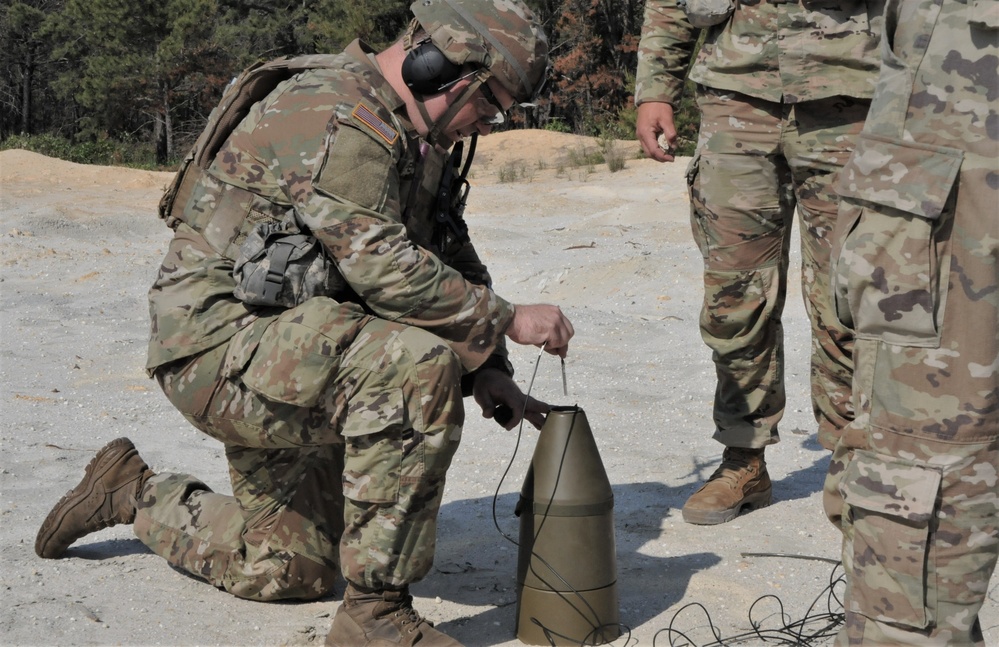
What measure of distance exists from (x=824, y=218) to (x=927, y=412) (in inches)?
60.5

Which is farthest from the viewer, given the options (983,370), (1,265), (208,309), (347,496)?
(1,265)

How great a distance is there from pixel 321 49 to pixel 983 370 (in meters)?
27.5

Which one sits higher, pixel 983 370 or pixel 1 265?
pixel 983 370

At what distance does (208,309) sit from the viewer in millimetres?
3189

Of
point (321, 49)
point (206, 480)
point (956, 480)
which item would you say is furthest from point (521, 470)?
point (321, 49)

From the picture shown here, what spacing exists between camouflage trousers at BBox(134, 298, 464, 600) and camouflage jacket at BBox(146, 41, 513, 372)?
3.6 inches

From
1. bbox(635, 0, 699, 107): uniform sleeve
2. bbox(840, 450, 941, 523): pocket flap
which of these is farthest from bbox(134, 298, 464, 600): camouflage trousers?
bbox(635, 0, 699, 107): uniform sleeve

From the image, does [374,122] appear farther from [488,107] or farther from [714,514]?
[714,514]

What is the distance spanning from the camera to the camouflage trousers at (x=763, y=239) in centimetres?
384

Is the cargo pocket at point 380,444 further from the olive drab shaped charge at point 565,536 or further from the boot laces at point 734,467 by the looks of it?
the boot laces at point 734,467

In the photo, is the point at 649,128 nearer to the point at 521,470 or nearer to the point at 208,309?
the point at 521,470

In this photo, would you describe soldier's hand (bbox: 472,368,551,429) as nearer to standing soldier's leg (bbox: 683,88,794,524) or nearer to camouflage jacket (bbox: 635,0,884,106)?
standing soldier's leg (bbox: 683,88,794,524)

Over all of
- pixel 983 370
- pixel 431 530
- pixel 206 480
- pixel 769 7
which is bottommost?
pixel 206 480

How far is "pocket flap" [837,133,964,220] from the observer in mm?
2332
